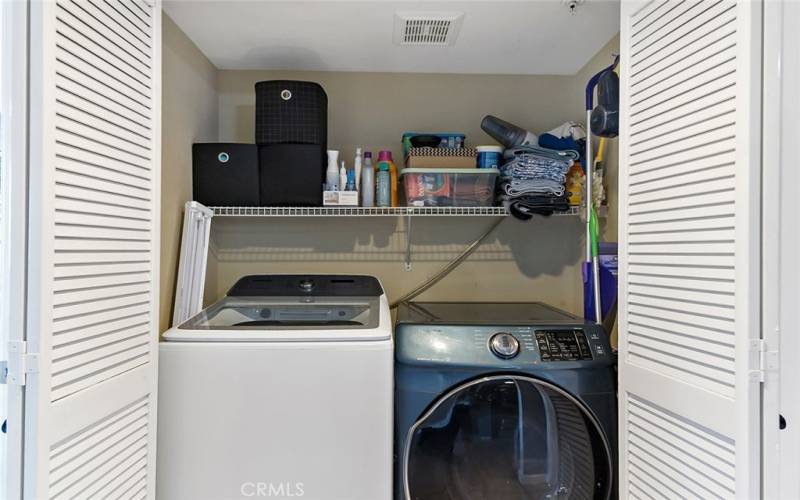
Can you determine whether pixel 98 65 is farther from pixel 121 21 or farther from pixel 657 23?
pixel 657 23

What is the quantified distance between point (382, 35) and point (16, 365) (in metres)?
1.71

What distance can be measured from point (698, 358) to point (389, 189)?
143 cm

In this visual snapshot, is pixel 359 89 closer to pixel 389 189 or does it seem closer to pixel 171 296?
pixel 389 189

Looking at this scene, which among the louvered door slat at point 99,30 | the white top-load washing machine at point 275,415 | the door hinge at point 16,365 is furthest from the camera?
the white top-load washing machine at point 275,415

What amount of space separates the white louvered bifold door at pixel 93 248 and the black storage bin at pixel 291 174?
66 centimetres

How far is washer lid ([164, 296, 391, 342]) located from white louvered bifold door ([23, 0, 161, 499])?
0.19m

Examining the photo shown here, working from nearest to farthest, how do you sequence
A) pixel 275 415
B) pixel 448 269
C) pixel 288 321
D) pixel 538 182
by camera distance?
pixel 275 415
pixel 288 321
pixel 538 182
pixel 448 269

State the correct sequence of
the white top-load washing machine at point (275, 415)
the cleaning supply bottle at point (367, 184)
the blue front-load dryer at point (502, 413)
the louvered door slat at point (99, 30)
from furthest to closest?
the cleaning supply bottle at point (367, 184) < the blue front-load dryer at point (502, 413) < the white top-load washing machine at point (275, 415) < the louvered door slat at point (99, 30)

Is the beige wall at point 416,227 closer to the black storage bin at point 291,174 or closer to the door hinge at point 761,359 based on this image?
the black storage bin at point 291,174

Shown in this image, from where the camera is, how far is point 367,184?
7.24 ft

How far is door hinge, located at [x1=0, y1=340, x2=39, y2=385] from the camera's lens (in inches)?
39.7

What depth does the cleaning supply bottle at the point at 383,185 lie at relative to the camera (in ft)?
7.22

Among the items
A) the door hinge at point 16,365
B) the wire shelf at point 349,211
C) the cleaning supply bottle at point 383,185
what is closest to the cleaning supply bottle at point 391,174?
the cleaning supply bottle at point 383,185

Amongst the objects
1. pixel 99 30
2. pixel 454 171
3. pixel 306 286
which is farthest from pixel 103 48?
pixel 454 171
